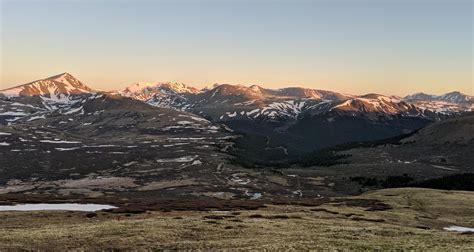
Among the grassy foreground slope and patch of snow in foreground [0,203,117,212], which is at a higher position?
the grassy foreground slope

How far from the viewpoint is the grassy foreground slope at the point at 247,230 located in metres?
48.2

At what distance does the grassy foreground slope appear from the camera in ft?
158

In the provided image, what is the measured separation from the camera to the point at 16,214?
74188mm

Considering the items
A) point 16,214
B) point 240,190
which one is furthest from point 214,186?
point 16,214

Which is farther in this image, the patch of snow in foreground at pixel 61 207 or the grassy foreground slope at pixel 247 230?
the patch of snow in foreground at pixel 61 207

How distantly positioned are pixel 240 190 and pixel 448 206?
9102 cm

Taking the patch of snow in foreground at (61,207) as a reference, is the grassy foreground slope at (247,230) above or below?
above

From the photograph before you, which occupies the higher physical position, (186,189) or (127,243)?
(127,243)

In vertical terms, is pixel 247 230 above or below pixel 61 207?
above

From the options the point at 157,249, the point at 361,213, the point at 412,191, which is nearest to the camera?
the point at 157,249

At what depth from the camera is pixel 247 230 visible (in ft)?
198

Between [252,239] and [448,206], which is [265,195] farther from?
[252,239]

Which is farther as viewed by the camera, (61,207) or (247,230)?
(61,207)

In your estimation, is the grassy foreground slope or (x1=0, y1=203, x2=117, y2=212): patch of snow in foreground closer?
the grassy foreground slope
